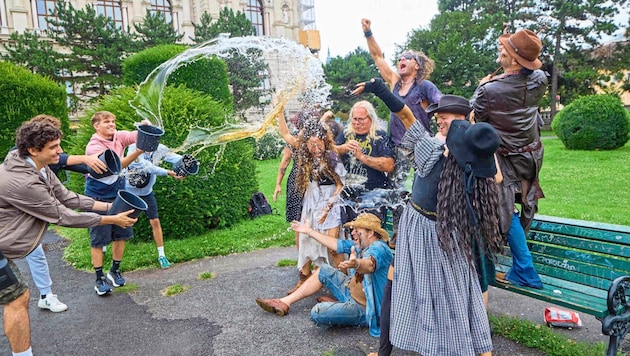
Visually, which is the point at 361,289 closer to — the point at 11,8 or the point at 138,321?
the point at 138,321

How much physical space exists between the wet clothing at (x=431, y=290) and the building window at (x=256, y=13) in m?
43.3

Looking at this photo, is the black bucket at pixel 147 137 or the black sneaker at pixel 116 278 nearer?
the black bucket at pixel 147 137

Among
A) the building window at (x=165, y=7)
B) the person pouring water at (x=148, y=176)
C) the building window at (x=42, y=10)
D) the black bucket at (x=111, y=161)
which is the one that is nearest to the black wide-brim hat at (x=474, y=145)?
the black bucket at (x=111, y=161)

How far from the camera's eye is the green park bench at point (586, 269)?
9.34 ft

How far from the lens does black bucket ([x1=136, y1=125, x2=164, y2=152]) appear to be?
4.26m

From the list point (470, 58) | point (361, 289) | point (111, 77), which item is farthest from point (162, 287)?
point (470, 58)

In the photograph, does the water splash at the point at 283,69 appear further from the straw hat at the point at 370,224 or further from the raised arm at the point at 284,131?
the straw hat at the point at 370,224

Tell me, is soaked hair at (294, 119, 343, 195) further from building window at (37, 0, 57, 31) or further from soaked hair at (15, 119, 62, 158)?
building window at (37, 0, 57, 31)

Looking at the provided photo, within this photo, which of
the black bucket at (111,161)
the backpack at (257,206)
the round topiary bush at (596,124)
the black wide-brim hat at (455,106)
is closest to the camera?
the black wide-brim hat at (455,106)

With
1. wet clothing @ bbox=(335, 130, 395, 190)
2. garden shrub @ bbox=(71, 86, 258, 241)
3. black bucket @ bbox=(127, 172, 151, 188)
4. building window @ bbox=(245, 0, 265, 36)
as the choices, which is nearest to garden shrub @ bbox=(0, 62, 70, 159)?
garden shrub @ bbox=(71, 86, 258, 241)

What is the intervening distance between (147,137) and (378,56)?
2363mm

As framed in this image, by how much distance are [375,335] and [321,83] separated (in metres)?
2.77

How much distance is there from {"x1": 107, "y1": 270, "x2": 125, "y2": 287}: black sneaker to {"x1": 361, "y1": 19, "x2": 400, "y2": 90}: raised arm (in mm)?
3829

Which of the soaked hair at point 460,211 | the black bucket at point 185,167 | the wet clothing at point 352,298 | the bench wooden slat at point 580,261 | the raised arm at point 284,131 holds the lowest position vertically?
the wet clothing at point 352,298
